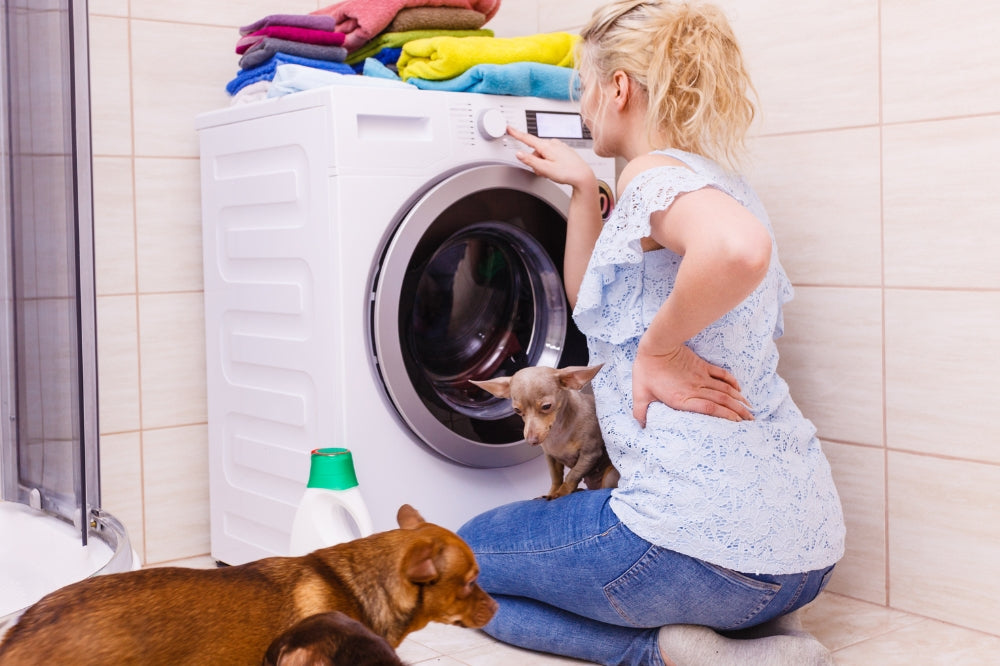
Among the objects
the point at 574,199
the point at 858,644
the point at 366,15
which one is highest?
the point at 366,15

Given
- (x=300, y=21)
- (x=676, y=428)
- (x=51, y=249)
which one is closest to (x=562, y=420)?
(x=676, y=428)

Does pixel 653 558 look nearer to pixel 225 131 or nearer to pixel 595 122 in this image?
pixel 595 122

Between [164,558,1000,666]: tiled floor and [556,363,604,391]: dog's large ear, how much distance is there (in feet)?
1.54

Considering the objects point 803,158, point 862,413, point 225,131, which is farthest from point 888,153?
point 225,131

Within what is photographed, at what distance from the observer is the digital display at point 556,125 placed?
221cm

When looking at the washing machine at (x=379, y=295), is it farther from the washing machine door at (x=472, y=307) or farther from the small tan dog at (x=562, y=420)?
the small tan dog at (x=562, y=420)

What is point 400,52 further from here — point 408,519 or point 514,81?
point 408,519

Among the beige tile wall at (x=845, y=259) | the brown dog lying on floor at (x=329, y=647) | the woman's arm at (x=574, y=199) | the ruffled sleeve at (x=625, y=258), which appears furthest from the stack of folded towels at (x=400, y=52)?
the brown dog lying on floor at (x=329, y=647)

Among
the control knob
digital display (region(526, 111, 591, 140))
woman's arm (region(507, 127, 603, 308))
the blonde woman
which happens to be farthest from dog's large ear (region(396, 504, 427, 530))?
digital display (region(526, 111, 591, 140))

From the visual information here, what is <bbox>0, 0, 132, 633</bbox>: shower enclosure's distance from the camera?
140cm

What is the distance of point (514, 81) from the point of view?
216 cm

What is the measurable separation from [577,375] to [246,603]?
75 centimetres

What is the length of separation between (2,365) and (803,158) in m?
1.54

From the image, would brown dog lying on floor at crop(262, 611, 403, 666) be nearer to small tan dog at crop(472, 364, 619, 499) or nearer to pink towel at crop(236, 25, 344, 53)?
small tan dog at crop(472, 364, 619, 499)
